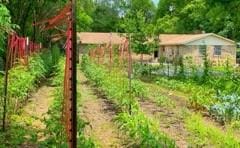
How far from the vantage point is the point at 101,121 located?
1323 centimetres

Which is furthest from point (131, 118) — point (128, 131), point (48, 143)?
point (48, 143)

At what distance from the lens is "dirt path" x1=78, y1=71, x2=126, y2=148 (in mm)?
10621

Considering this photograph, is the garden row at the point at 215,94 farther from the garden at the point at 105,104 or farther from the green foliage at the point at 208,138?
the green foliage at the point at 208,138

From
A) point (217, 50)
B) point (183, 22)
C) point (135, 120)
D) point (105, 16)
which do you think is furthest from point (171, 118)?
point (105, 16)

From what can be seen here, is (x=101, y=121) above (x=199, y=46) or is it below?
below

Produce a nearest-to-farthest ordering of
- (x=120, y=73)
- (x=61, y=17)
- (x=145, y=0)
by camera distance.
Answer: (x=61, y=17), (x=120, y=73), (x=145, y=0)

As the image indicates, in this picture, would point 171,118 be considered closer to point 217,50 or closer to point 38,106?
point 38,106

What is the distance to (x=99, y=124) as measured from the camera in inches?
500

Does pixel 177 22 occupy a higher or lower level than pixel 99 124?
higher

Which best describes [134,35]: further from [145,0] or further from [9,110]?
[145,0]

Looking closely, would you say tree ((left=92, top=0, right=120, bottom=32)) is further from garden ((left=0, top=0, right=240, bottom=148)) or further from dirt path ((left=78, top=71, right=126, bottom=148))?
dirt path ((left=78, top=71, right=126, bottom=148))

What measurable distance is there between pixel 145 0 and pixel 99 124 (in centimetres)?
8443

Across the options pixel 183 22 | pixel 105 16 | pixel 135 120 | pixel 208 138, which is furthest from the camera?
pixel 105 16

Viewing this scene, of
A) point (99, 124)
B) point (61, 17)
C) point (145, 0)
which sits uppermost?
point (145, 0)
